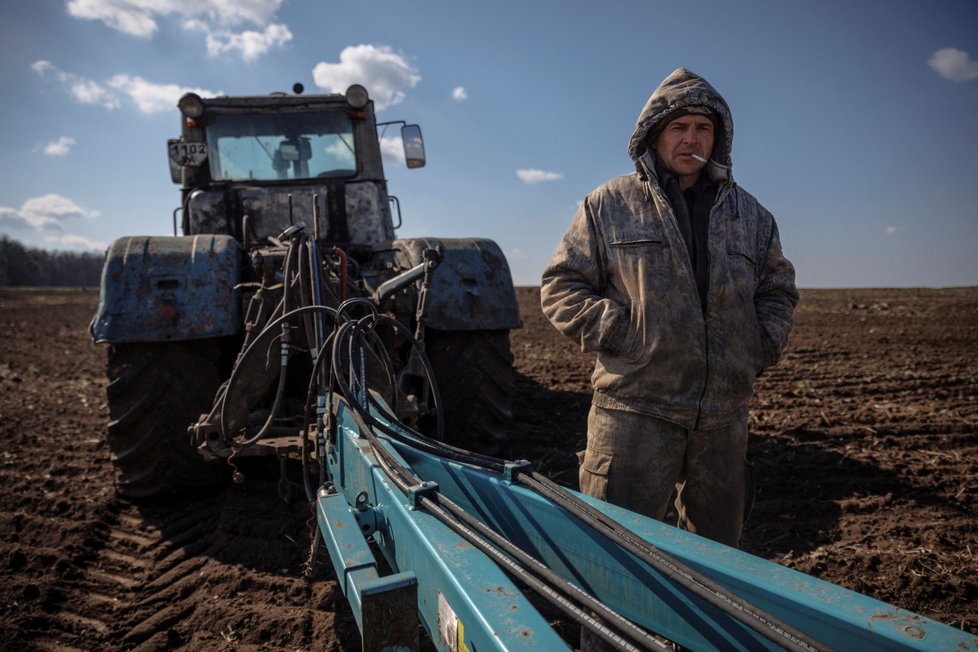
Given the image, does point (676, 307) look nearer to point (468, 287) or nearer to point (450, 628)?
point (450, 628)

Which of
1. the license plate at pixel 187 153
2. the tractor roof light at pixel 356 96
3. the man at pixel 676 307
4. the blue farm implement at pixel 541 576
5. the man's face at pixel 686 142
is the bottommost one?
the blue farm implement at pixel 541 576

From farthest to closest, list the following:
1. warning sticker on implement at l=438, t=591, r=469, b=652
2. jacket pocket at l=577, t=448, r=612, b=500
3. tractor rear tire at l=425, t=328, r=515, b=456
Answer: tractor rear tire at l=425, t=328, r=515, b=456 → jacket pocket at l=577, t=448, r=612, b=500 → warning sticker on implement at l=438, t=591, r=469, b=652

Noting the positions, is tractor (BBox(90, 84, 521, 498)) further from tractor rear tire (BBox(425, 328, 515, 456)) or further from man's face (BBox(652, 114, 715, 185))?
man's face (BBox(652, 114, 715, 185))

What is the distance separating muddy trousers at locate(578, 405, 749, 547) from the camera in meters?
2.22

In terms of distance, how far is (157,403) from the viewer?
3480 mm

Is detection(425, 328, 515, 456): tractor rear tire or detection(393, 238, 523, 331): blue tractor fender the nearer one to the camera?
detection(393, 238, 523, 331): blue tractor fender

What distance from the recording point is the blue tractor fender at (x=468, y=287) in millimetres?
3830

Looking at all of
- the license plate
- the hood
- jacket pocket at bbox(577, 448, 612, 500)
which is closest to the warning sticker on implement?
jacket pocket at bbox(577, 448, 612, 500)

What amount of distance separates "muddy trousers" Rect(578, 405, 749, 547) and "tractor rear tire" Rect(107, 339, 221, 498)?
228 cm

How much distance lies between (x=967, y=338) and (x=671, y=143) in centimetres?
1088

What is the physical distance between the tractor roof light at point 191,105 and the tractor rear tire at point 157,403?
2.21 m

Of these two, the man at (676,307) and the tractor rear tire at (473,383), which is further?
the tractor rear tire at (473,383)

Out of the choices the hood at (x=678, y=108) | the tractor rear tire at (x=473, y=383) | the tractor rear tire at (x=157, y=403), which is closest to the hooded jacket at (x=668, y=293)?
the hood at (x=678, y=108)

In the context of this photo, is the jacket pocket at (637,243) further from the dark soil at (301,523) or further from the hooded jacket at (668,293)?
the dark soil at (301,523)
